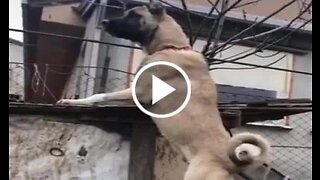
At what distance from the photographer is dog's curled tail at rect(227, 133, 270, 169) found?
1.45m

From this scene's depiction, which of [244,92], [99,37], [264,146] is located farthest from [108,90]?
[264,146]

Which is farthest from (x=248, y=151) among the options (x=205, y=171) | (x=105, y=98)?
(x=105, y=98)

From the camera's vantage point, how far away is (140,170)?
168 cm

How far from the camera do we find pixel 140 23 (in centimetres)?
187

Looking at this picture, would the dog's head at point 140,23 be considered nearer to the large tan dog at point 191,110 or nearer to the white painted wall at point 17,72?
the large tan dog at point 191,110

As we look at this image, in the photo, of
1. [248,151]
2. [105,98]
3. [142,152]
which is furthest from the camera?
[105,98]

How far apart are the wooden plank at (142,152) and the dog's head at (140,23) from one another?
33 centimetres

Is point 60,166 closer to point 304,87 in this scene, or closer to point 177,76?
point 177,76

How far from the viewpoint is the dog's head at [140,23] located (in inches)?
73.7

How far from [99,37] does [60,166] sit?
164cm

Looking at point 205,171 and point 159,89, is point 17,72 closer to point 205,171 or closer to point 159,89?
point 159,89
